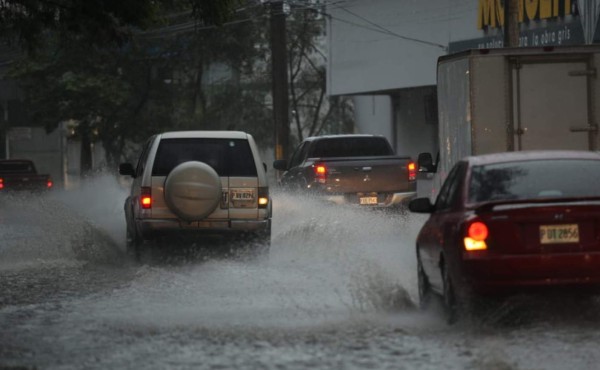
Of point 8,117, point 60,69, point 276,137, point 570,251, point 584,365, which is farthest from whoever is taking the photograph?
point 8,117

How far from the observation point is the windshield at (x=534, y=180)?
39.2 ft

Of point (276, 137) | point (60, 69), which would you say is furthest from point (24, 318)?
point (60, 69)

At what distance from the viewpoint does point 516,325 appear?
11.9m

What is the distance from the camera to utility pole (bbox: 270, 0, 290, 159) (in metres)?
40.1

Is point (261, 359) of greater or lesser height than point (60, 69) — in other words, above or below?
below

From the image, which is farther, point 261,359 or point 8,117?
point 8,117

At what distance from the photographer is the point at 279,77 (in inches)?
1578

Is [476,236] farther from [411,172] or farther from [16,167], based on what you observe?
[16,167]

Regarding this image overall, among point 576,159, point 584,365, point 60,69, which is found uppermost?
point 60,69

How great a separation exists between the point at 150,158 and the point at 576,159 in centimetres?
818

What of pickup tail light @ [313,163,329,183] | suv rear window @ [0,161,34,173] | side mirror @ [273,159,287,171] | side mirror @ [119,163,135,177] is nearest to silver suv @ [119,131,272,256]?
side mirror @ [119,163,135,177]

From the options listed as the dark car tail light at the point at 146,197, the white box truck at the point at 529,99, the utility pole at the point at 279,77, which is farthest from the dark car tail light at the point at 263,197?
the utility pole at the point at 279,77

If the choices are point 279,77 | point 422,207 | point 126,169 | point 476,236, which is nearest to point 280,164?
point 126,169

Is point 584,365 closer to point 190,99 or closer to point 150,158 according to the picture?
point 150,158
